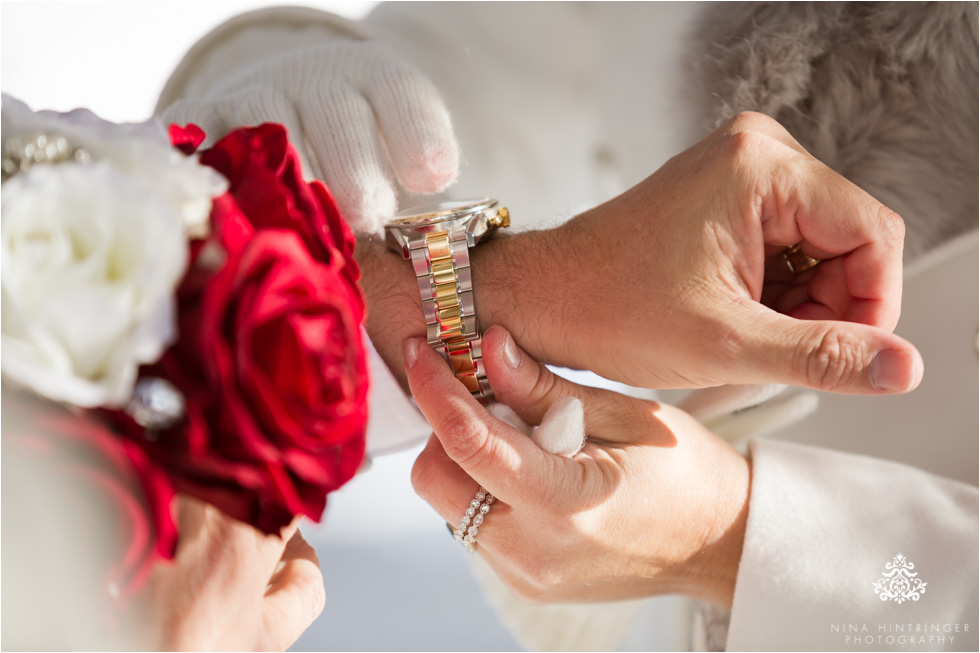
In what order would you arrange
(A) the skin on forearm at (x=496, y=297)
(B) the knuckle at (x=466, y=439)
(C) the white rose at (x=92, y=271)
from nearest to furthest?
(C) the white rose at (x=92, y=271) → (B) the knuckle at (x=466, y=439) → (A) the skin on forearm at (x=496, y=297)

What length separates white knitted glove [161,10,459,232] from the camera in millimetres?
616

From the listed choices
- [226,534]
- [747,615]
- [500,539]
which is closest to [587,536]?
[500,539]

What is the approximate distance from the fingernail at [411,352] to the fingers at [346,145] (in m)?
0.13

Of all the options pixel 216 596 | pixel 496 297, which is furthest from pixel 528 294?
pixel 216 596

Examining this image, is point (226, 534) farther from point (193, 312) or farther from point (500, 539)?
point (500, 539)

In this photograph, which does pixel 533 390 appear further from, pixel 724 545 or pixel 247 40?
pixel 247 40

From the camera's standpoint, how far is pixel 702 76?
0.81 meters

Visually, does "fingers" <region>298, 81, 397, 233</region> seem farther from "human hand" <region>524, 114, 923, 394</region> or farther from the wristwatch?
"human hand" <region>524, 114, 923, 394</region>

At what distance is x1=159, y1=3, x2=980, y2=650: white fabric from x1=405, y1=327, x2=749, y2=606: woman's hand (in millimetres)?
45

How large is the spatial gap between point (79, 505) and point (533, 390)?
0.39 m

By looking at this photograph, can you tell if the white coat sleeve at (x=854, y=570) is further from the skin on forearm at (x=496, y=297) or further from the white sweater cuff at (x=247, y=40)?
the white sweater cuff at (x=247, y=40)

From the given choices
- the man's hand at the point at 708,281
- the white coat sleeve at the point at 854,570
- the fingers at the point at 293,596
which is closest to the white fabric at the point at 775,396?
the white coat sleeve at the point at 854,570

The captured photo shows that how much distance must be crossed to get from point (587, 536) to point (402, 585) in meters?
0.30

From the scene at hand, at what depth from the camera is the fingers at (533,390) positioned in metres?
0.61
